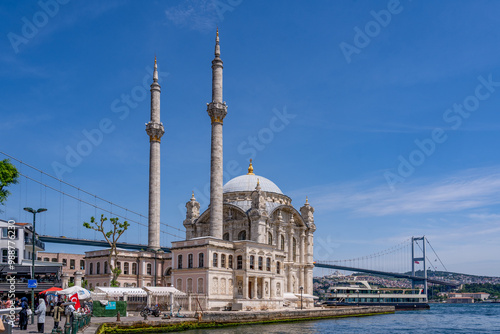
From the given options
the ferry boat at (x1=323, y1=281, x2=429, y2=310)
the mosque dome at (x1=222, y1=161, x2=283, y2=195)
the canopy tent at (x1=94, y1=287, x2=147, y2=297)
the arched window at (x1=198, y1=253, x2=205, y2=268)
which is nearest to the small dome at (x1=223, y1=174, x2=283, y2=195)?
the mosque dome at (x1=222, y1=161, x2=283, y2=195)

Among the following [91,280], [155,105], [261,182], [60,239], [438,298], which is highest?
[155,105]

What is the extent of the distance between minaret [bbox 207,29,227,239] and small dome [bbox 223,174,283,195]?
1279 cm

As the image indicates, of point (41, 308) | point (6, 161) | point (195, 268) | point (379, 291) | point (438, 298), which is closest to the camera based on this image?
point (41, 308)

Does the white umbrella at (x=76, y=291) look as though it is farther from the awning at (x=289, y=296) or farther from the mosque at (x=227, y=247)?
the awning at (x=289, y=296)

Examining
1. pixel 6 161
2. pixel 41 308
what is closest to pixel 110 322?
pixel 41 308

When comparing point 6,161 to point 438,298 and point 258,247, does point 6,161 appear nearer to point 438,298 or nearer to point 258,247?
point 258,247

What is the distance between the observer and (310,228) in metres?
68.7

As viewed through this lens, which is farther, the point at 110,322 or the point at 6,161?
the point at 6,161

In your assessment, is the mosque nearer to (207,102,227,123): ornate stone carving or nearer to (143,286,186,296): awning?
(207,102,227,123): ornate stone carving

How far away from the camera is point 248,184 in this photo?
6688 centimetres

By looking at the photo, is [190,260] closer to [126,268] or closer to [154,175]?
[126,268]

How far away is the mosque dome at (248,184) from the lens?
6656 cm

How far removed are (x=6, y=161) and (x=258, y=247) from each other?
943 inches

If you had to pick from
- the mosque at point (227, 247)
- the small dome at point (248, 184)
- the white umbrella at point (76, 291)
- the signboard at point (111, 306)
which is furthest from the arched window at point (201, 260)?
the small dome at point (248, 184)
